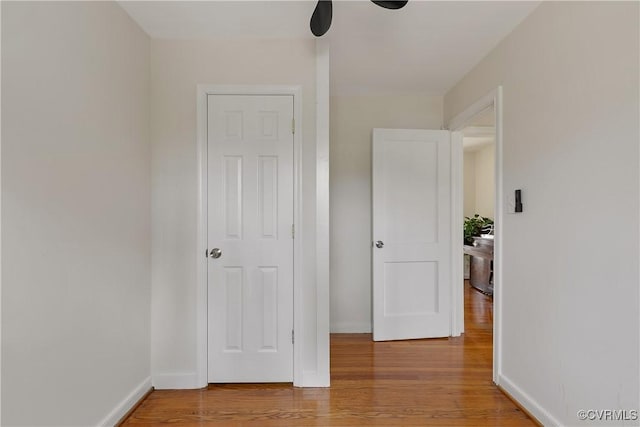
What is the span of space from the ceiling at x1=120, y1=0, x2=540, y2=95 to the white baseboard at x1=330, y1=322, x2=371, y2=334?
2.40 meters

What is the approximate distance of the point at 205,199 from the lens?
2.27 m

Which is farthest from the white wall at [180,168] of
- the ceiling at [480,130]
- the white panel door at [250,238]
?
the ceiling at [480,130]

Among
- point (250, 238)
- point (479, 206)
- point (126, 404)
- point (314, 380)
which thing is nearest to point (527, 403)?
point (314, 380)

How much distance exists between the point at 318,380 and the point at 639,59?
2.37 m

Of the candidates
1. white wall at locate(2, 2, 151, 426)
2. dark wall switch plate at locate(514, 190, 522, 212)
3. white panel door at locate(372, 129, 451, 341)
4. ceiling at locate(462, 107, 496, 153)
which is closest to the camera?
white wall at locate(2, 2, 151, 426)

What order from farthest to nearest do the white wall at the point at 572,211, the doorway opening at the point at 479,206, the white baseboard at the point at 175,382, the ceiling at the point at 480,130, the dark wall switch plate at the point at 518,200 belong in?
the doorway opening at the point at 479,206 → the ceiling at the point at 480,130 → the white baseboard at the point at 175,382 → the dark wall switch plate at the point at 518,200 → the white wall at the point at 572,211

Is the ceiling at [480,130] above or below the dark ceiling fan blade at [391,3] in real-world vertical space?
above

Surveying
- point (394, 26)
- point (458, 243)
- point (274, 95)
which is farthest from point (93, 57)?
point (458, 243)

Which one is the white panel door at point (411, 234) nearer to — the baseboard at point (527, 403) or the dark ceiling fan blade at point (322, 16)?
the baseboard at point (527, 403)

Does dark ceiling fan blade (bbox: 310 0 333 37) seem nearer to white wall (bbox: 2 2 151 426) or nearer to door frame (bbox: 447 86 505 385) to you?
white wall (bbox: 2 2 151 426)

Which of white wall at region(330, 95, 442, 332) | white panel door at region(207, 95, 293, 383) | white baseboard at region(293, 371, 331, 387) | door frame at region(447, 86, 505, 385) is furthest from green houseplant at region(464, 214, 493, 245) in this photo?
white panel door at region(207, 95, 293, 383)

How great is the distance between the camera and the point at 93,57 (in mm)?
1699

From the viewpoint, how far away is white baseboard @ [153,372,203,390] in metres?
2.25

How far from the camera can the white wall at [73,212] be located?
127 cm
